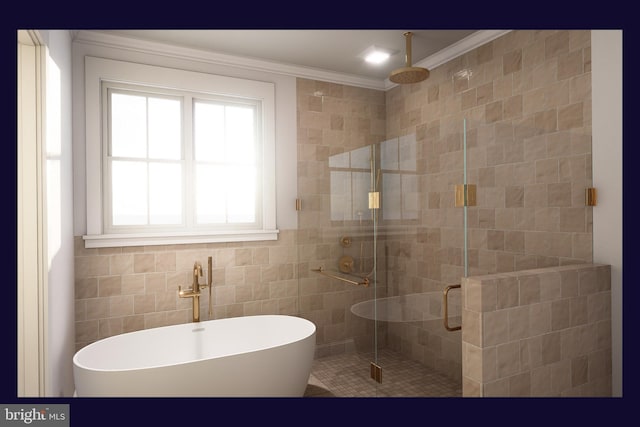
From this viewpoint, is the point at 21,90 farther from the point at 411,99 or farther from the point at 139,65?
the point at 411,99

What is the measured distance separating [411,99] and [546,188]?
175 centimetres

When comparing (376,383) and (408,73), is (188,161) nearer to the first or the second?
(408,73)

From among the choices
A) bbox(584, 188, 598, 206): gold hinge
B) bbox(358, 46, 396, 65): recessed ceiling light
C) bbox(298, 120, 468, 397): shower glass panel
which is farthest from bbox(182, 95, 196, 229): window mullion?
bbox(584, 188, 598, 206): gold hinge

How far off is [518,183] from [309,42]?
1.92 metres

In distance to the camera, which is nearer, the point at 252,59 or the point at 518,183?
the point at 518,183

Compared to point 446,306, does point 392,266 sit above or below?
above

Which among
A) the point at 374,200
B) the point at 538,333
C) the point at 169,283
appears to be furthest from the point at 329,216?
the point at 538,333

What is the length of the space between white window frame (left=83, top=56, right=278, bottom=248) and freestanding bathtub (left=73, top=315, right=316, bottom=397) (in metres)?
0.69

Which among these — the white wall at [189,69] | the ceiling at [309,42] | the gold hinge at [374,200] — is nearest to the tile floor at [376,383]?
the gold hinge at [374,200]

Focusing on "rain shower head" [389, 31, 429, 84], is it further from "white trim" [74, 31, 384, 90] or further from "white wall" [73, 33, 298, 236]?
"white wall" [73, 33, 298, 236]

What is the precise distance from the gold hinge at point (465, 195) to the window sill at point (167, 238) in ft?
6.00

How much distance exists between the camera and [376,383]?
2340mm

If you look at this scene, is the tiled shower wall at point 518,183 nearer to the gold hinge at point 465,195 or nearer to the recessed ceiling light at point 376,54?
the gold hinge at point 465,195

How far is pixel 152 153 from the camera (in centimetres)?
295
